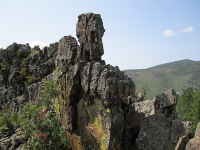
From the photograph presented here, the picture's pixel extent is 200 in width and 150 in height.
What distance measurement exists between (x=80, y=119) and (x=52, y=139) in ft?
18.9

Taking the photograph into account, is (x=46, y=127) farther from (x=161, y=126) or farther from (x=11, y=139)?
(x=161, y=126)

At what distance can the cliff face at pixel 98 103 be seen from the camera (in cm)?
4544

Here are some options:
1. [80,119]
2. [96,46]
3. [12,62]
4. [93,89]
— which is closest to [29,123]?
[80,119]

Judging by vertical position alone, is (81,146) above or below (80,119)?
below

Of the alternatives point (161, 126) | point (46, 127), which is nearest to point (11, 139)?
point (46, 127)

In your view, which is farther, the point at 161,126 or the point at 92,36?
the point at 92,36

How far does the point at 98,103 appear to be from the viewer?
46406mm

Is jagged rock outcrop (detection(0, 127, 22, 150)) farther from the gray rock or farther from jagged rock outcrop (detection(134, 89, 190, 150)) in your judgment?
jagged rock outcrop (detection(134, 89, 190, 150))

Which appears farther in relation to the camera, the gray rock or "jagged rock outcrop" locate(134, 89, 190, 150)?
the gray rock

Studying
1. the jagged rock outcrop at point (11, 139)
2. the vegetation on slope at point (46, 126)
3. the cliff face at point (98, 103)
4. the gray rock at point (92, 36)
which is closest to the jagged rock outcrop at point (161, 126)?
the cliff face at point (98, 103)

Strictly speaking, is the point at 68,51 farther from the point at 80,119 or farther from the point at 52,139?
the point at 52,139

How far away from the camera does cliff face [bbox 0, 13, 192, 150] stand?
45.4 m

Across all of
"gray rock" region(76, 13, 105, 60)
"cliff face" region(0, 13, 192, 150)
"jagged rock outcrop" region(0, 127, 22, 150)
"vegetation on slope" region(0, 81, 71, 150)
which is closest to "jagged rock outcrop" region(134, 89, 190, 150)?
"cliff face" region(0, 13, 192, 150)

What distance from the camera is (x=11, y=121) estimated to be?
70.1 m
